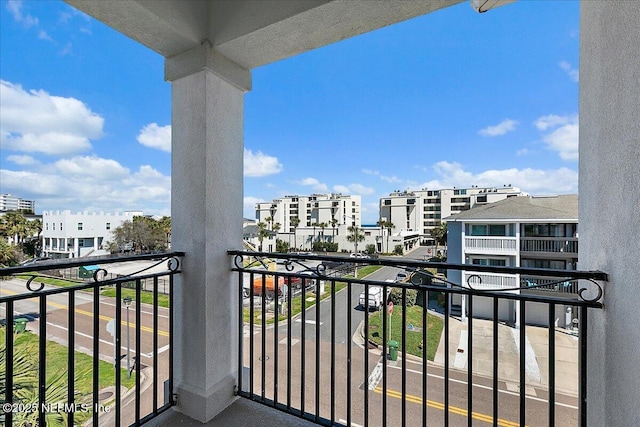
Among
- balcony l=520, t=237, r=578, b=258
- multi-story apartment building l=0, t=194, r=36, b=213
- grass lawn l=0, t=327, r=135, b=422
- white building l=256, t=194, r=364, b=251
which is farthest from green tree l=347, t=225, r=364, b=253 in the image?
multi-story apartment building l=0, t=194, r=36, b=213

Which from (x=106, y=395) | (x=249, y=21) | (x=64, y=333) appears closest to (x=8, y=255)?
(x=64, y=333)

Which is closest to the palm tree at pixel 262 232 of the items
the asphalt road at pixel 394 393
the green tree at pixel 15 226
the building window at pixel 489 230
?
the asphalt road at pixel 394 393

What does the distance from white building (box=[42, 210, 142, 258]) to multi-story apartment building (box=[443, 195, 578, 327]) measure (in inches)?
72.1

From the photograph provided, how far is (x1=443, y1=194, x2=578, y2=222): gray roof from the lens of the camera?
1353 millimetres

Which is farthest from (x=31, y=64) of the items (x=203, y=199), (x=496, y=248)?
(x=496, y=248)

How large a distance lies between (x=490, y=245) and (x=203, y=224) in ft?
5.06

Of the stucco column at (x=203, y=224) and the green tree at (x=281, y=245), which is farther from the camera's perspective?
the green tree at (x=281, y=245)

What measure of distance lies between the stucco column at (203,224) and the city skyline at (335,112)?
0.58 feet

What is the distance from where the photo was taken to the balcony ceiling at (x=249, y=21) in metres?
1.31

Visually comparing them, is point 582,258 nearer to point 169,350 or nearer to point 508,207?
point 508,207

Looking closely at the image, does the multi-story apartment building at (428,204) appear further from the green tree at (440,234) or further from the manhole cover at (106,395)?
the manhole cover at (106,395)

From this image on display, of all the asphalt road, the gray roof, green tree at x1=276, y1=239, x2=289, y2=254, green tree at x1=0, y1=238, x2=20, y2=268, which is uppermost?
the gray roof

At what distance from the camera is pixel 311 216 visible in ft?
7.84

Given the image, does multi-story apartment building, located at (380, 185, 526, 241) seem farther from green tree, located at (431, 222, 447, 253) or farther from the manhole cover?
the manhole cover
